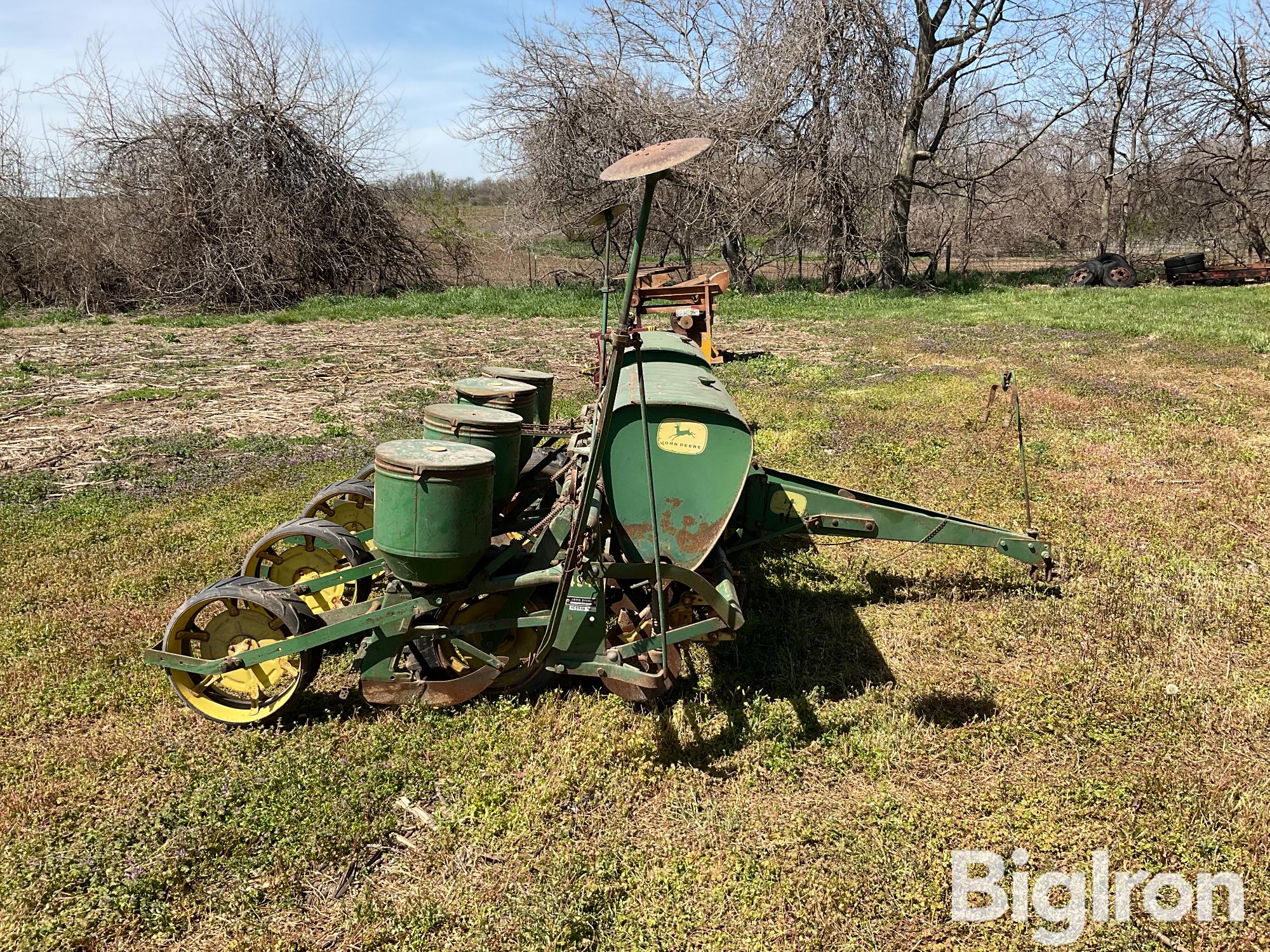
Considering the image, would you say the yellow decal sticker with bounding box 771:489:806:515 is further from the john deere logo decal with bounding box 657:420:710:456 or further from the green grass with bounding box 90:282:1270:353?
the green grass with bounding box 90:282:1270:353

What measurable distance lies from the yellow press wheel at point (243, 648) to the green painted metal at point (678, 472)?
1.46m

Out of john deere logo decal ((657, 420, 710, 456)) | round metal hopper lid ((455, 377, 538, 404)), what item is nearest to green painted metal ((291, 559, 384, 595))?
round metal hopper lid ((455, 377, 538, 404))

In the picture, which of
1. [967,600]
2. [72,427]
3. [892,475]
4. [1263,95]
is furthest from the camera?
[1263,95]

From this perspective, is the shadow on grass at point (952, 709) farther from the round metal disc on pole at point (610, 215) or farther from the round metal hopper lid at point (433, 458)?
the round metal disc on pole at point (610, 215)

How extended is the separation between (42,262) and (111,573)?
57.3 feet

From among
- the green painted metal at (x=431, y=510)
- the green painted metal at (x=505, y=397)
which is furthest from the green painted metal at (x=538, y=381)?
the green painted metal at (x=431, y=510)

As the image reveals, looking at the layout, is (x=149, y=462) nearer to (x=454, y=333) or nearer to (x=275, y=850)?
(x=275, y=850)

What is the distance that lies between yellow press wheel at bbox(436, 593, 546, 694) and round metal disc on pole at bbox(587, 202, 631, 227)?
177cm

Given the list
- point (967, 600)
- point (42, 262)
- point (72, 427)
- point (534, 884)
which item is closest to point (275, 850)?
point (534, 884)

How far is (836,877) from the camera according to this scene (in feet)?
9.24

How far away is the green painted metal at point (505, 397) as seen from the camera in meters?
4.54

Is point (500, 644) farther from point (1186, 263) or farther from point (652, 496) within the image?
point (1186, 263)

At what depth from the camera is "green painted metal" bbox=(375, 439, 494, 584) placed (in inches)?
125

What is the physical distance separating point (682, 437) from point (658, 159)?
1.29 m
